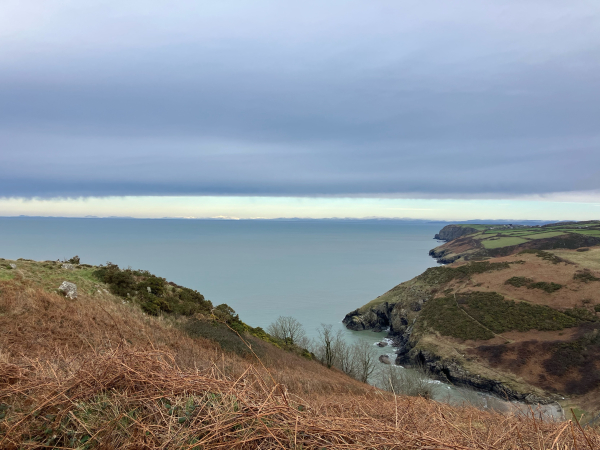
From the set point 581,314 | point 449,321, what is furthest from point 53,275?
point 581,314

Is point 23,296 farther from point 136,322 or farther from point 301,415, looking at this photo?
point 301,415

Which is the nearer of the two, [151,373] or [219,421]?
[219,421]

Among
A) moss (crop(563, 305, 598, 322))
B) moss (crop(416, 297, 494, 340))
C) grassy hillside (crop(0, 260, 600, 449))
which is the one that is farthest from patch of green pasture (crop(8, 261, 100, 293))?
moss (crop(563, 305, 598, 322))

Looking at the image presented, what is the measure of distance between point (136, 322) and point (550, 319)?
66052 millimetres

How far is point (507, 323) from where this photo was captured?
57844 mm

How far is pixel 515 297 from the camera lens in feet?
214

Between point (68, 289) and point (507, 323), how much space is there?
6561cm

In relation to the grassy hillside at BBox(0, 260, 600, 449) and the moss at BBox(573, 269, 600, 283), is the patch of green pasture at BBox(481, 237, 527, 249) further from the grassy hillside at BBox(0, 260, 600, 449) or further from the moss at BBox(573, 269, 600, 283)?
the grassy hillside at BBox(0, 260, 600, 449)

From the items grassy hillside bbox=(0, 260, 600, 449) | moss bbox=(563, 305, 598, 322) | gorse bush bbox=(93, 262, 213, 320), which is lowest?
moss bbox=(563, 305, 598, 322)

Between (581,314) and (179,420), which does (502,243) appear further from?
(179,420)

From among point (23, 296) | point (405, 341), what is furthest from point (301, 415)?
point (405, 341)

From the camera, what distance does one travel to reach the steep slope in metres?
44.3

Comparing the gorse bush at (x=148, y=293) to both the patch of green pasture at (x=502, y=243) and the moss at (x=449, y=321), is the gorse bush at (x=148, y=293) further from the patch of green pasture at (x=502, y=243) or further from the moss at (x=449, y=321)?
the patch of green pasture at (x=502, y=243)

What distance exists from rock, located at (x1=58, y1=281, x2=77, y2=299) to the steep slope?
4861cm
